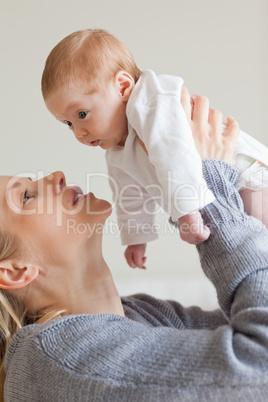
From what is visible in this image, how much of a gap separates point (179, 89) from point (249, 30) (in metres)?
1.46

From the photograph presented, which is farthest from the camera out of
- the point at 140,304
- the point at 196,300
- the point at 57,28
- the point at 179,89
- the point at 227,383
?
the point at 57,28

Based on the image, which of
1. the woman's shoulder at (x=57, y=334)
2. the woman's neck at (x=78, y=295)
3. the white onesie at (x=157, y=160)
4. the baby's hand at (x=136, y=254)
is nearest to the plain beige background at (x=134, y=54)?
the baby's hand at (x=136, y=254)

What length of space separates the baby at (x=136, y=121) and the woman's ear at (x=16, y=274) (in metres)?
0.36

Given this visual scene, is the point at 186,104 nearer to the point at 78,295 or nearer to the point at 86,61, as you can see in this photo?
the point at 86,61

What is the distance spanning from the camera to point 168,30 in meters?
2.56

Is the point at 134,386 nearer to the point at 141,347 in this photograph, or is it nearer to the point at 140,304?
the point at 141,347

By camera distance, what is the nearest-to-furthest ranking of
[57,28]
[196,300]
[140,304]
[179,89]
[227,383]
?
[227,383] → [179,89] → [140,304] → [196,300] → [57,28]

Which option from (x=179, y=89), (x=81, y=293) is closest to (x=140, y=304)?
(x=81, y=293)

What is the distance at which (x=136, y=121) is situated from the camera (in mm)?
1299

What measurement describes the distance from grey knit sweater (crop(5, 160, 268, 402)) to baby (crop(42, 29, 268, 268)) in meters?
0.07

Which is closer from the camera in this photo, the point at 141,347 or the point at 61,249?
the point at 141,347

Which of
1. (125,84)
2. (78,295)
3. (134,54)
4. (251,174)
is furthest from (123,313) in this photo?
(134,54)

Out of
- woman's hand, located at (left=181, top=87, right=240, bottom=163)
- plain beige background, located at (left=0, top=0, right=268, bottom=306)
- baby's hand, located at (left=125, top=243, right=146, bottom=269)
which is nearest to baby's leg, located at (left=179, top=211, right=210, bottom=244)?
woman's hand, located at (left=181, top=87, right=240, bottom=163)

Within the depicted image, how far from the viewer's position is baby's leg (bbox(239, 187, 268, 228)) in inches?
54.4
